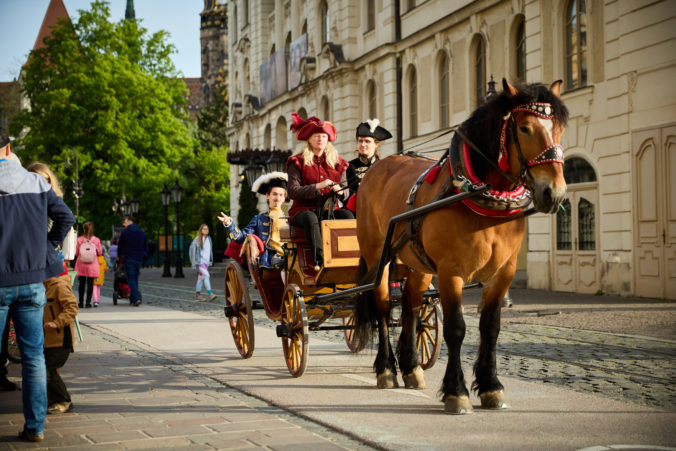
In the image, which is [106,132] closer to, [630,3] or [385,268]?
[630,3]

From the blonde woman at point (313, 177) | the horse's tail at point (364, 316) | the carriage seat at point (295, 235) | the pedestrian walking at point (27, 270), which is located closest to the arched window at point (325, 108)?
the blonde woman at point (313, 177)

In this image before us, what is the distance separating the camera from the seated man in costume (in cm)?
914

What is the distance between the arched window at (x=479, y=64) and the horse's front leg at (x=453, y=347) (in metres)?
18.6

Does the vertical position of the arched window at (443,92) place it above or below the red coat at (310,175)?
above

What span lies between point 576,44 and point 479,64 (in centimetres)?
471

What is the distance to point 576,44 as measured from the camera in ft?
64.0

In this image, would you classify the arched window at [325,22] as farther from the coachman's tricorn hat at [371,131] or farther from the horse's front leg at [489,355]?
the horse's front leg at [489,355]

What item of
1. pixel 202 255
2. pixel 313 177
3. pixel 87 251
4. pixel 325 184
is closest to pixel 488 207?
pixel 325 184

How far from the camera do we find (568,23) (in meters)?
19.8

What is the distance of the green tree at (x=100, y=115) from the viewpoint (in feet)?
128

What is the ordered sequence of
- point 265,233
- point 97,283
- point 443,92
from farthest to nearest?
1. point 443,92
2. point 97,283
3. point 265,233

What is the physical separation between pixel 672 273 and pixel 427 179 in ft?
38.8

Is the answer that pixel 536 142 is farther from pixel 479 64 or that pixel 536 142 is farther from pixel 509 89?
pixel 479 64

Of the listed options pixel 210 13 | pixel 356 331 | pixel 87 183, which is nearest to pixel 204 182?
pixel 87 183
